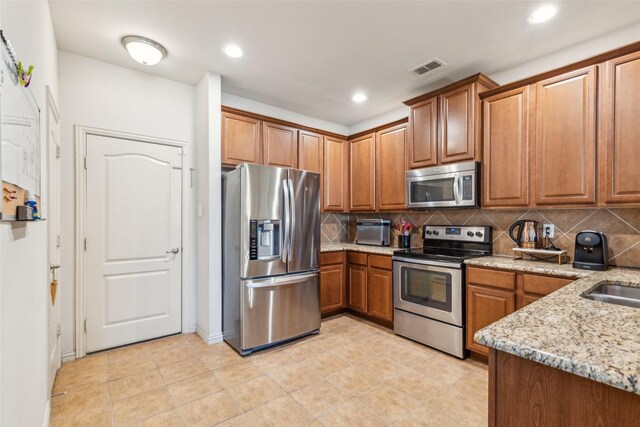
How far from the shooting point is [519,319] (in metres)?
1.07

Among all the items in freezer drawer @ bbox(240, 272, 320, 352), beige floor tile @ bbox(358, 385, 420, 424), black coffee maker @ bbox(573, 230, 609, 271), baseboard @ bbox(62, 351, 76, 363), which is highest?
black coffee maker @ bbox(573, 230, 609, 271)

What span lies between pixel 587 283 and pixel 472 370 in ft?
4.05

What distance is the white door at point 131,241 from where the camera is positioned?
9.16ft

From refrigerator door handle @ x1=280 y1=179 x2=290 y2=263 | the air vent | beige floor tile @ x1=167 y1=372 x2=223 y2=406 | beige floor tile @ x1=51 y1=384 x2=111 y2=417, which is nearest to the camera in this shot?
beige floor tile @ x1=51 y1=384 x2=111 y2=417

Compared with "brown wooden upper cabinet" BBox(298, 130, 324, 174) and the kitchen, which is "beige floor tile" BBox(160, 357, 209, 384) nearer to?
the kitchen

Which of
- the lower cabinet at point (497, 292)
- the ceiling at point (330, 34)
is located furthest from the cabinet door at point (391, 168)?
the lower cabinet at point (497, 292)

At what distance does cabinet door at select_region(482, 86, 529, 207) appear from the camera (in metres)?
2.57

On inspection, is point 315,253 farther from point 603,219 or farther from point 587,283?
point 603,219

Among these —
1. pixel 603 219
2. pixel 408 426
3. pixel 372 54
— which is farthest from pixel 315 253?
pixel 603 219

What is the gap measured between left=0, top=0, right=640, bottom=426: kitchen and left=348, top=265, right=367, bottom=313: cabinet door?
0.05m

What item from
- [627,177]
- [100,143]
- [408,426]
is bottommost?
[408,426]

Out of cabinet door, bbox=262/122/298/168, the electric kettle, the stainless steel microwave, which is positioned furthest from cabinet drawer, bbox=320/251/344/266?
the electric kettle

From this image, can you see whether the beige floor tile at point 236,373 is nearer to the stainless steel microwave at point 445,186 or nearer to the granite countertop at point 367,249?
the granite countertop at point 367,249

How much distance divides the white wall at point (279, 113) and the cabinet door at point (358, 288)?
2.05 meters
